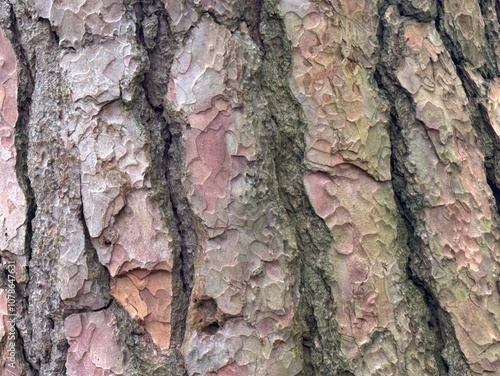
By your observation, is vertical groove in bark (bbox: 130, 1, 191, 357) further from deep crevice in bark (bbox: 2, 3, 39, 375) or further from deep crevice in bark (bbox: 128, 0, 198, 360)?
deep crevice in bark (bbox: 2, 3, 39, 375)

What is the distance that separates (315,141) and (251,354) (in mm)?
408

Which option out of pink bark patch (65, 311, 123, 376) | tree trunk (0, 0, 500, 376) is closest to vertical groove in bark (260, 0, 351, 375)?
A: tree trunk (0, 0, 500, 376)

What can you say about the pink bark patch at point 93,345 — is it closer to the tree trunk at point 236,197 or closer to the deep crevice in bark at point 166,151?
the tree trunk at point 236,197

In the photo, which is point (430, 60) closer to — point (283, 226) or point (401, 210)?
point (401, 210)

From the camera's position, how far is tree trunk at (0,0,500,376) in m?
1.04

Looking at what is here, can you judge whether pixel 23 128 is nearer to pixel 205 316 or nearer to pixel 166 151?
pixel 166 151

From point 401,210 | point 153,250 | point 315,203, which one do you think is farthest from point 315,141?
point 153,250

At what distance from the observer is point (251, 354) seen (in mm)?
1025

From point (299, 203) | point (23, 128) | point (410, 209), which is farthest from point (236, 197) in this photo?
point (23, 128)

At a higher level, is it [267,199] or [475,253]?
[267,199]

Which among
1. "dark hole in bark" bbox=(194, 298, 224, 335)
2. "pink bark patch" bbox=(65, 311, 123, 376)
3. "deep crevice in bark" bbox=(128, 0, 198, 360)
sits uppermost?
"deep crevice in bark" bbox=(128, 0, 198, 360)

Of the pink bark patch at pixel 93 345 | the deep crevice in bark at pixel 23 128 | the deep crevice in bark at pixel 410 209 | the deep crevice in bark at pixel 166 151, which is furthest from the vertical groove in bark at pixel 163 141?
the deep crevice in bark at pixel 410 209

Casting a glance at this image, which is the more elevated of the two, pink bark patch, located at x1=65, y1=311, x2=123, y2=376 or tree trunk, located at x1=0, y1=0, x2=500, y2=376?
tree trunk, located at x1=0, y1=0, x2=500, y2=376

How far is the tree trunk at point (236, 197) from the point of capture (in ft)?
3.42
